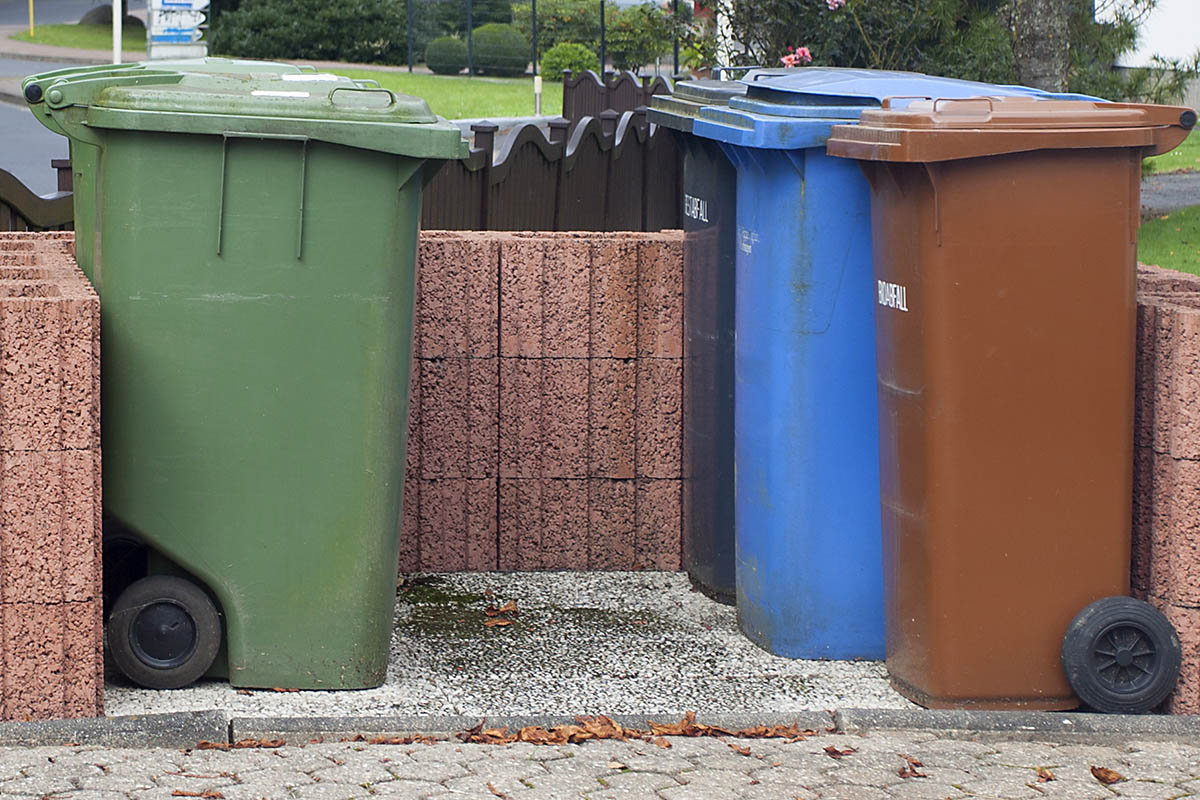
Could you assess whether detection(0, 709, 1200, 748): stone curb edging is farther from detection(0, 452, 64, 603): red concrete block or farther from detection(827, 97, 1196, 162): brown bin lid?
detection(827, 97, 1196, 162): brown bin lid

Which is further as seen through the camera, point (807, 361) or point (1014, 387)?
point (807, 361)

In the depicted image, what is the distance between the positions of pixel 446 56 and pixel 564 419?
35224mm

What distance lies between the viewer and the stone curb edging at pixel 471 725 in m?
4.11

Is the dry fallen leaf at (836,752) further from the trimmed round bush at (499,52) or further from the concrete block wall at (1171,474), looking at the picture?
the trimmed round bush at (499,52)

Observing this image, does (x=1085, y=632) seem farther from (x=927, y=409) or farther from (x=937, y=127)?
(x=937, y=127)

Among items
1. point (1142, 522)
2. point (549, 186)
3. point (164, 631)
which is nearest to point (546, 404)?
point (164, 631)

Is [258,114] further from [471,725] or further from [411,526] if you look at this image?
[411,526]

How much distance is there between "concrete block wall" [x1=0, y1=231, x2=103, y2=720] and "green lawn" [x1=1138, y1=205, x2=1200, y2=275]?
8.38 meters

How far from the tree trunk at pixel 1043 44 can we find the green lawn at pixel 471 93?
15.7 meters

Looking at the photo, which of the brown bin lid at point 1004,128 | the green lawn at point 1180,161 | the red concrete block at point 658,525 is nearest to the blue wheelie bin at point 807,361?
the brown bin lid at point 1004,128

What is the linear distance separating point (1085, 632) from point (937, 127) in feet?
4.51

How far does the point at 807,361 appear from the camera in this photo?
473 centimetres

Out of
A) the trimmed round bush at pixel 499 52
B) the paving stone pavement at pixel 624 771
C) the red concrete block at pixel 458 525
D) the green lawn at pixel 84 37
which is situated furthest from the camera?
the trimmed round bush at pixel 499 52

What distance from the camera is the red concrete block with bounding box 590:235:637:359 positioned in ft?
18.3
